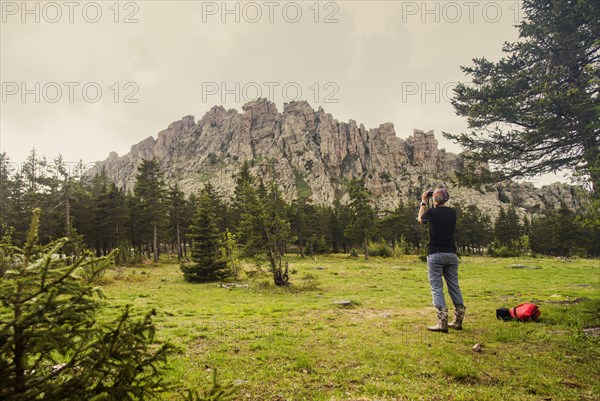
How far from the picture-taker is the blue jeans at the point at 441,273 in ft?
25.1

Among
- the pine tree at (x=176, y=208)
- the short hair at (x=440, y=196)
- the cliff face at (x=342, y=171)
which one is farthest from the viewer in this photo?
the cliff face at (x=342, y=171)

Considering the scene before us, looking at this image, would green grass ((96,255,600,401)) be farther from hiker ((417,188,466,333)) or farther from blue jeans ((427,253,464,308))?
blue jeans ((427,253,464,308))

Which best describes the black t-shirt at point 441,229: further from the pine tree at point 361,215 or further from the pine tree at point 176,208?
the pine tree at point 176,208

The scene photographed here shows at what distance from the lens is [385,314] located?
10281 mm

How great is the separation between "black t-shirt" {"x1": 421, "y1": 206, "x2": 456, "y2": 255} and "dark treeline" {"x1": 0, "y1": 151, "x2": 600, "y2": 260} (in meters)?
4.26

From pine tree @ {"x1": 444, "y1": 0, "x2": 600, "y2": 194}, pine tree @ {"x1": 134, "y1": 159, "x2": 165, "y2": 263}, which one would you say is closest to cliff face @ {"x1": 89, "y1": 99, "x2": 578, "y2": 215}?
pine tree @ {"x1": 134, "y1": 159, "x2": 165, "y2": 263}

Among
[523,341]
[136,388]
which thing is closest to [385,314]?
[523,341]

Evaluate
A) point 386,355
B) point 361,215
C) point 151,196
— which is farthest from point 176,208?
point 386,355

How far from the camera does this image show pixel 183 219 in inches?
1957

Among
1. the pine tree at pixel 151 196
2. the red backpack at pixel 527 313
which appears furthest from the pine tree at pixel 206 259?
the red backpack at pixel 527 313

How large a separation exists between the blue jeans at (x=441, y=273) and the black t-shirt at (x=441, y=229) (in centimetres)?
18

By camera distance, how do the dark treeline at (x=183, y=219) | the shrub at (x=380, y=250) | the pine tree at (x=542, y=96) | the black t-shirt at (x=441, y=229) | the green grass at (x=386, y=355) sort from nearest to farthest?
the green grass at (x=386, y=355) → the black t-shirt at (x=441, y=229) → the pine tree at (x=542, y=96) → the dark treeline at (x=183, y=219) → the shrub at (x=380, y=250)

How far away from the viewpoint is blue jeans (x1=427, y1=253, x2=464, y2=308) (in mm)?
7641

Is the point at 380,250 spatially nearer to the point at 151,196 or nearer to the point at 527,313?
the point at 151,196
